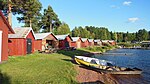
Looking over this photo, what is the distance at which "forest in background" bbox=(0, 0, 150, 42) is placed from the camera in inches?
1764

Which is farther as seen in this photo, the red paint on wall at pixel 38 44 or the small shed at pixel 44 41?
the small shed at pixel 44 41

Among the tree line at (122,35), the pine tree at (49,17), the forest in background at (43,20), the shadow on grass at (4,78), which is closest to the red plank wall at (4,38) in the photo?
the shadow on grass at (4,78)

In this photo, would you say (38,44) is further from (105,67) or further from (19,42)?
(105,67)

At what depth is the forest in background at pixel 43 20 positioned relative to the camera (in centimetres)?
4481

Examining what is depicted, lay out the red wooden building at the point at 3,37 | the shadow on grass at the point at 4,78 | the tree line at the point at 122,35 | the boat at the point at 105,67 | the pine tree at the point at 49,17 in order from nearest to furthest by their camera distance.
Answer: the shadow on grass at the point at 4,78 < the red wooden building at the point at 3,37 < the boat at the point at 105,67 < the pine tree at the point at 49,17 < the tree line at the point at 122,35

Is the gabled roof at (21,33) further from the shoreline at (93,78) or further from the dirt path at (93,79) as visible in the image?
the dirt path at (93,79)

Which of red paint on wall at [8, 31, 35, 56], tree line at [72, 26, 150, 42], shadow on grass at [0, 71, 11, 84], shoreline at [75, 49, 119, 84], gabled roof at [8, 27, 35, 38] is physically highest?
tree line at [72, 26, 150, 42]

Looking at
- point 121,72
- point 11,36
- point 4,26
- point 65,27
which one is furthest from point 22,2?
point 65,27

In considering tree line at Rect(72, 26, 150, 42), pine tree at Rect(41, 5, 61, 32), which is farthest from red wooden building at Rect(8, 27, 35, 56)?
tree line at Rect(72, 26, 150, 42)

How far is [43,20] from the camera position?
8244cm

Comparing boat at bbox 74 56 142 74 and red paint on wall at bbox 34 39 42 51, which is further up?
red paint on wall at bbox 34 39 42 51

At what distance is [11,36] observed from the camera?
1330 inches

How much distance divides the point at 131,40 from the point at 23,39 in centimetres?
14565

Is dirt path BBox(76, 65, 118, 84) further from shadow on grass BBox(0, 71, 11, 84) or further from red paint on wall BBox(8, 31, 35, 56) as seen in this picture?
red paint on wall BBox(8, 31, 35, 56)
